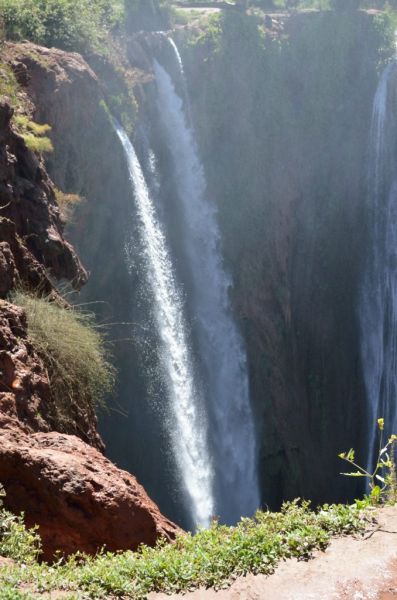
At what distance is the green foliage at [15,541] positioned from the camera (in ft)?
17.5

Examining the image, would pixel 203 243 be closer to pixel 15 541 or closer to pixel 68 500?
pixel 68 500

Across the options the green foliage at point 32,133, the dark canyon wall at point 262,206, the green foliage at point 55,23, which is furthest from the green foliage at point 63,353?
the green foliage at point 55,23

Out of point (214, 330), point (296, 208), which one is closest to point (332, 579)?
point (214, 330)

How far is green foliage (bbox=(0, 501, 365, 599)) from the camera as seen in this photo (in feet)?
16.0

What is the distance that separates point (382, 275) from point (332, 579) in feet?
65.4

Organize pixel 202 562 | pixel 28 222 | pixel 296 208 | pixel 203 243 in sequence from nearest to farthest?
pixel 202 562, pixel 28 222, pixel 203 243, pixel 296 208

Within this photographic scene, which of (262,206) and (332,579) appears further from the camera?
(262,206)

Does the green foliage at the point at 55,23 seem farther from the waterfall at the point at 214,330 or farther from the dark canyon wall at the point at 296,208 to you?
the dark canyon wall at the point at 296,208

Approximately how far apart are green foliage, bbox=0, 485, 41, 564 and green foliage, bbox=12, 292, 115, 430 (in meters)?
2.61

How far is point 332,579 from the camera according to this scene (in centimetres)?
480

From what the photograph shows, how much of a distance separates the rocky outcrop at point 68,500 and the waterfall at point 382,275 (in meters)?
15.6

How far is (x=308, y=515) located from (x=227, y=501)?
12941 millimetres

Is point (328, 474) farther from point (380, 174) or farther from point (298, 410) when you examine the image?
point (380, 174)

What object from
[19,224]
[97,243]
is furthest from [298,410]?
[19,224]
